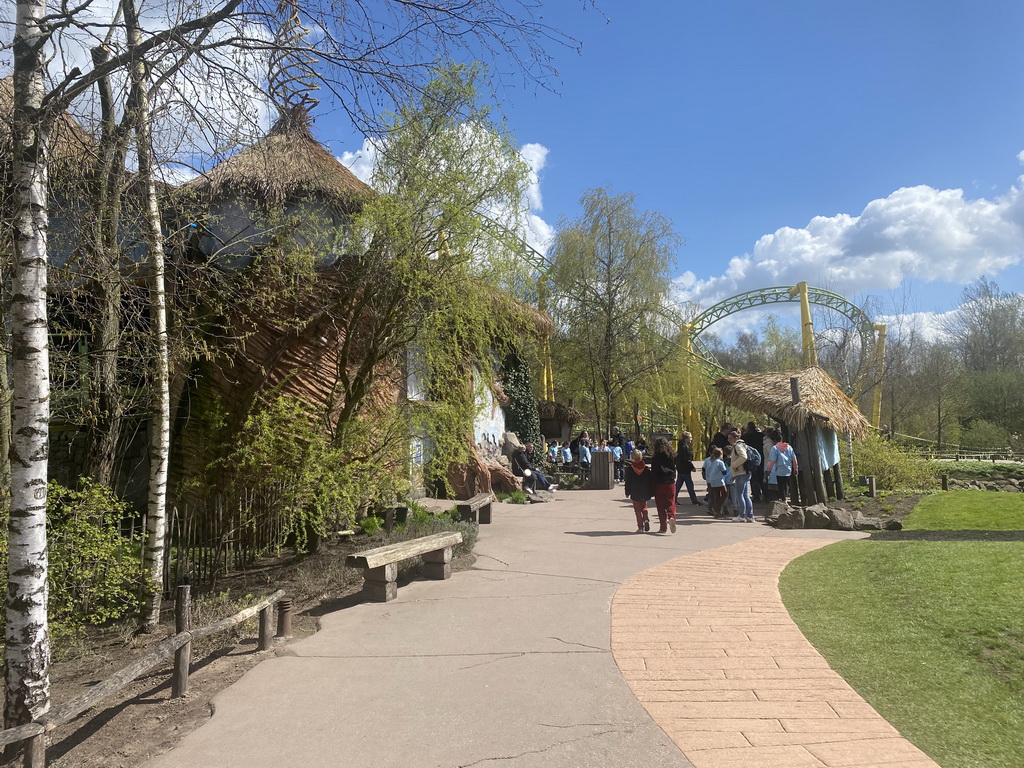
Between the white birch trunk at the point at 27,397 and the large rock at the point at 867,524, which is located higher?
the white birch trunk at the point at 27,397

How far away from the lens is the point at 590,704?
4199 millimetres

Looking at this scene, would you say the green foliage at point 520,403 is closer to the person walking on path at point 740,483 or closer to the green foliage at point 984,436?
the person walking on path at point 740,483

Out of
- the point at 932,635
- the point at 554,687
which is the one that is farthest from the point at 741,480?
the point at 554,687

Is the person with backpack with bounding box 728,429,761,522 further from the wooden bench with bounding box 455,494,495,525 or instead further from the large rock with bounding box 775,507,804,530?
the wooden bench with bounding box 455,494,495,525

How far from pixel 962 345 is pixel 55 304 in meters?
A: 49.5

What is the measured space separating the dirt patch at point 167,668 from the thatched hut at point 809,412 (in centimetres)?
755

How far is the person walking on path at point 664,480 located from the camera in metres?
10.4

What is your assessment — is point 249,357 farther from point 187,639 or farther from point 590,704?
point 590,704

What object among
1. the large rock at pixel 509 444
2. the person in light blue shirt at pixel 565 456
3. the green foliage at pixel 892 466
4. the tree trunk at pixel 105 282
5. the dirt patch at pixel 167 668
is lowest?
the dirt patch at pixel 167 668

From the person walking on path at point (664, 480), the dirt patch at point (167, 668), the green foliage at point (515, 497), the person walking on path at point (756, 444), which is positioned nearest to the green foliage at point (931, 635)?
the person walking on path at point (664, 480)

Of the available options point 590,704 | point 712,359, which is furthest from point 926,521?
point 712,359

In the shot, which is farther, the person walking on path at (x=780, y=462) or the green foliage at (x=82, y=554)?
the person walking on path at (x=780, y=462)

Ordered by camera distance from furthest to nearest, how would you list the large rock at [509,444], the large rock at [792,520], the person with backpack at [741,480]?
the large rock at [509,444] < the person with backpack at [741,480] < the large rock at [792,520]

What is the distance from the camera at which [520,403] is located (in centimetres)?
2081
